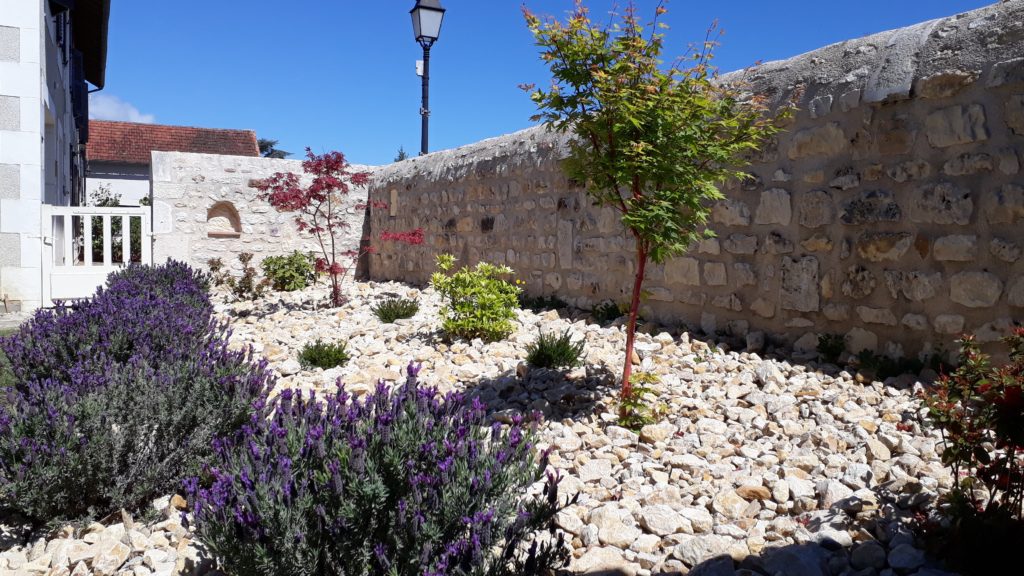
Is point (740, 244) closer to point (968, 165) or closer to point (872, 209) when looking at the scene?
point (872, 209)

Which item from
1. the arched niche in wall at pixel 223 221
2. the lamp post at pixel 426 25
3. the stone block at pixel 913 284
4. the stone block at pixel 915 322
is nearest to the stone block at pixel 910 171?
the stone block at pixel 913 284

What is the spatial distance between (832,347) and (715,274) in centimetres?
102

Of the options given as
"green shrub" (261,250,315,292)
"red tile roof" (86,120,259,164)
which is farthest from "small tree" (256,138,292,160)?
"green shrub" (261,250,315,292)

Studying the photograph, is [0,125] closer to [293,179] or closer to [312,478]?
[293,179]

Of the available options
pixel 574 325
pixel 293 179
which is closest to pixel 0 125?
pixel 293 179

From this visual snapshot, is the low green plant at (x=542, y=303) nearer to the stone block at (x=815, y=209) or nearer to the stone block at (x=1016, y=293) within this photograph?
the stone block at (x=815, y=209)

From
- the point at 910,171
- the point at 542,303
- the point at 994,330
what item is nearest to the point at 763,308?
the point at 910,171

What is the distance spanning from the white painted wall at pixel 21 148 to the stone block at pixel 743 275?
7.06 metres

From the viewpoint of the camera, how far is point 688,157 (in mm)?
3361

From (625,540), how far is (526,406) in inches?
59.9

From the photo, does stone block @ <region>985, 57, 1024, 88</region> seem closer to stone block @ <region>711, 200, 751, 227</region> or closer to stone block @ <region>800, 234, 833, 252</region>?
stone block @ <region>800, 234, 833, 252</region>

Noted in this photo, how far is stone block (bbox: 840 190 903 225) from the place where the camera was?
3.94 m

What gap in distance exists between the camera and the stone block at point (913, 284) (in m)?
3.74

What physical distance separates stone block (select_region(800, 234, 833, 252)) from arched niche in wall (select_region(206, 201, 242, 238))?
8520 mm
